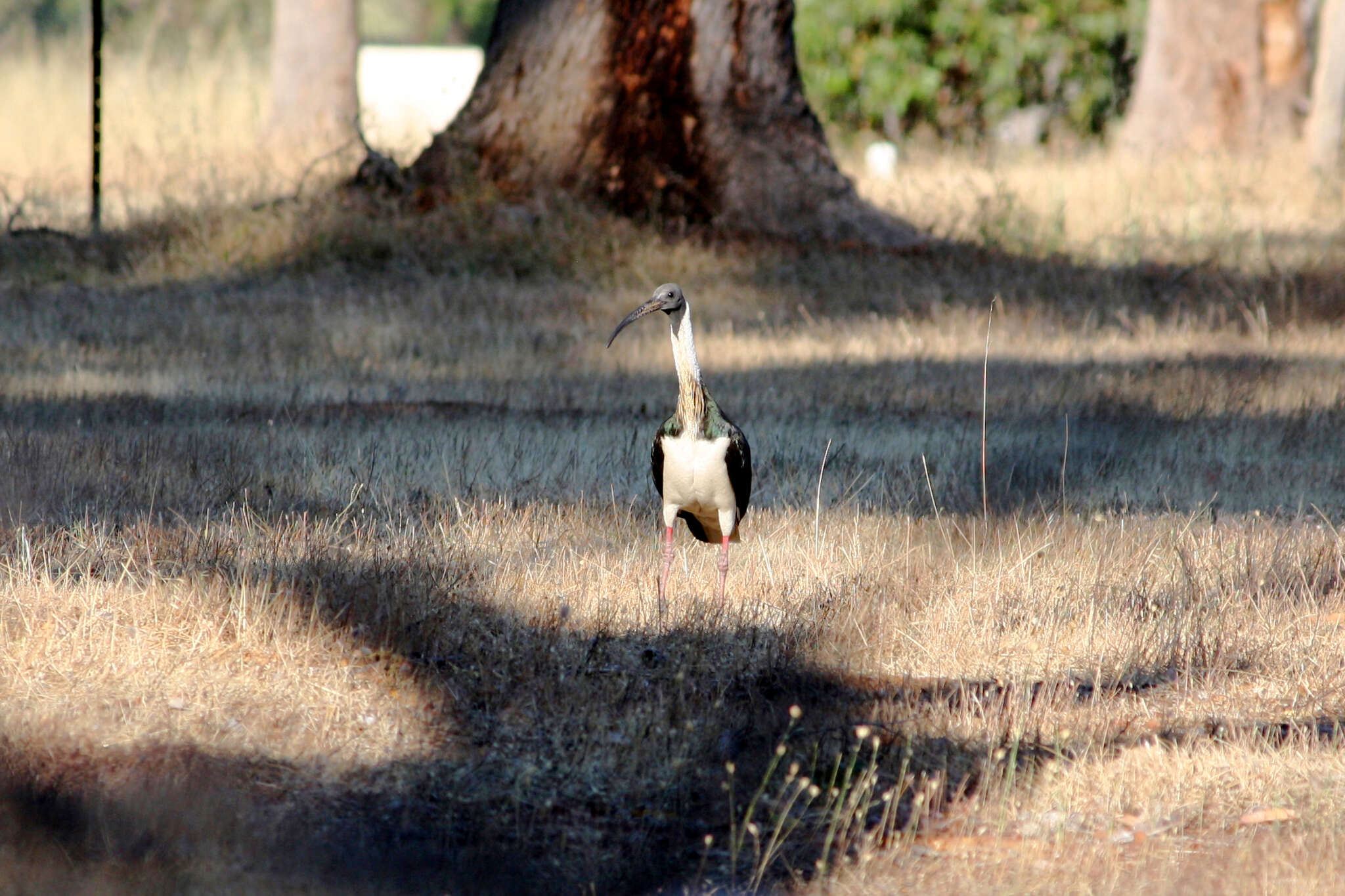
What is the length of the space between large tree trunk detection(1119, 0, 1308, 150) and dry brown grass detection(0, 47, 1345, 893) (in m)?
13.0

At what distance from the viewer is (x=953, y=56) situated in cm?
2580

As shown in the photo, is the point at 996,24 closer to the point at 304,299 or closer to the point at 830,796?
the point at 304,299

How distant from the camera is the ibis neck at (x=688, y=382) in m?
5.28

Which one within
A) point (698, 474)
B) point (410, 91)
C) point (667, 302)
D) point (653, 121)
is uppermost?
point (410, 91)

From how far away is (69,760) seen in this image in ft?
13.7

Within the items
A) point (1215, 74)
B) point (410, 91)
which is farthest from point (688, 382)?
point (410, 91)

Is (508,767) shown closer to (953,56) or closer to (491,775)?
(491,775)

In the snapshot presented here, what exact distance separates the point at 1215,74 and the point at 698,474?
63.8 feet

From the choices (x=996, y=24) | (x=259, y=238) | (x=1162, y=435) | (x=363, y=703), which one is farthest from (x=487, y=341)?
(x=996, y=24)

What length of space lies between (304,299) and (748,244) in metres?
3.94

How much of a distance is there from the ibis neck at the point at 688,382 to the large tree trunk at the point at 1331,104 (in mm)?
14532

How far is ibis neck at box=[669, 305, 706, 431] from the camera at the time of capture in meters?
5.28

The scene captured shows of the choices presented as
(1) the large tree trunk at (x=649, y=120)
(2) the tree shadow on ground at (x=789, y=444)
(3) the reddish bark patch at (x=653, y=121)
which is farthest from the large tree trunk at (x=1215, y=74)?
(2) the tree shadow on ground at (x=789, y=444)

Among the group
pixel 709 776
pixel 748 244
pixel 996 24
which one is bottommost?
pixel 709 776
